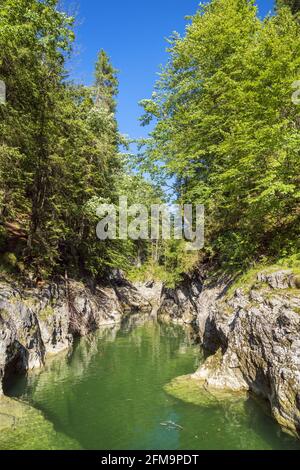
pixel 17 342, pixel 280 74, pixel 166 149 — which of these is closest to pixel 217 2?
pixel 166 149

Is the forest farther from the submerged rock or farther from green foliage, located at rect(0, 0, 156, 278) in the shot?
the submerged rock

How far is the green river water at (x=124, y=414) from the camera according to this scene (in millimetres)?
10586

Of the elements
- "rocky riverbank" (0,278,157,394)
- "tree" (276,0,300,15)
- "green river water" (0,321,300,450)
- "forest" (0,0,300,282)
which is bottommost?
"green river water" (0,321,300,450)

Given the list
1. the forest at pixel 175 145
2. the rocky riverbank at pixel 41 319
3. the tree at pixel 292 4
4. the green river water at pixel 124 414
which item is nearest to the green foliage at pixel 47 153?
the forest at pixel 175 145

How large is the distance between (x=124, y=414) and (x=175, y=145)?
19212 mm

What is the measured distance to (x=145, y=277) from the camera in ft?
163

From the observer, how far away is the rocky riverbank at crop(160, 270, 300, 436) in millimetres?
10508

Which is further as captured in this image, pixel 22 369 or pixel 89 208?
pixel 89 208

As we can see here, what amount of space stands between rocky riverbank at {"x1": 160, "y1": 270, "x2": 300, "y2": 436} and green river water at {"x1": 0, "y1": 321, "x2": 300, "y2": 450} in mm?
865

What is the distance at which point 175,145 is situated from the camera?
26.5 metres

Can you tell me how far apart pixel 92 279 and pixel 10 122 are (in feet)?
60.5

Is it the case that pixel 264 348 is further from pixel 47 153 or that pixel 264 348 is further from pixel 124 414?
pixel 47 153

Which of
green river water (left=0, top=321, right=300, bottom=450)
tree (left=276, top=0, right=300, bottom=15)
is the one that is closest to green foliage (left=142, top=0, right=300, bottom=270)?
green river water (left=0, top=321, right=300, bottom=450)
